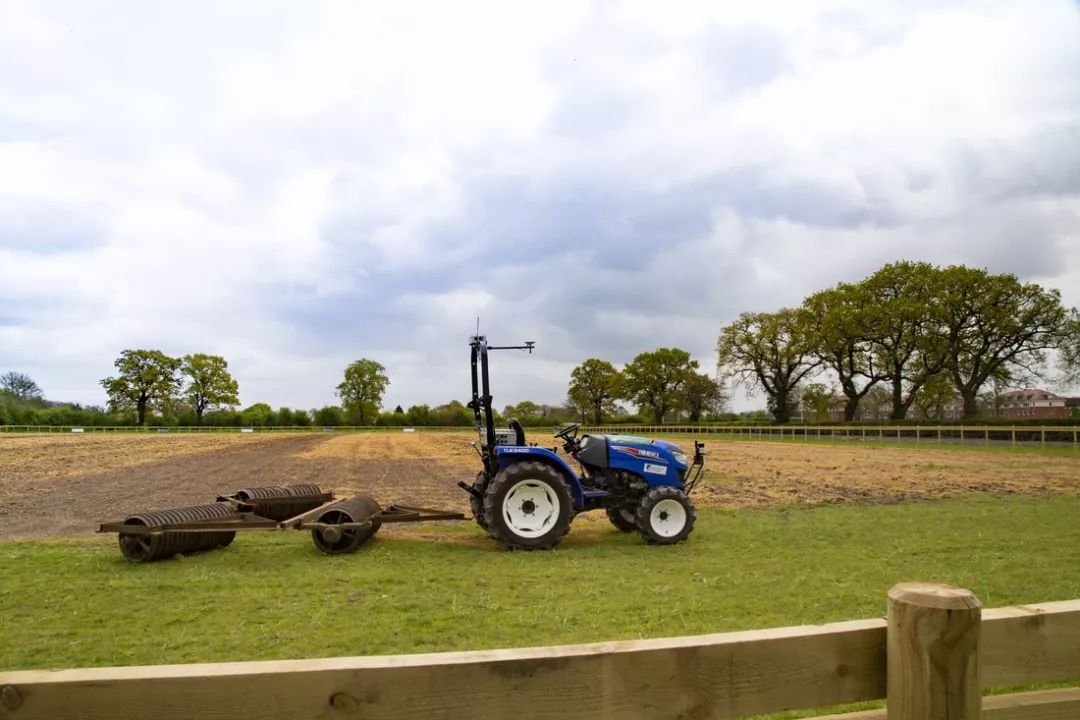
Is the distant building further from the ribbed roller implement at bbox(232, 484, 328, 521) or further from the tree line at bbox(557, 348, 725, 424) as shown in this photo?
the ribbed roller implement at bbox(232, 484, 328, 521)

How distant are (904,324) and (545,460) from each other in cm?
4910

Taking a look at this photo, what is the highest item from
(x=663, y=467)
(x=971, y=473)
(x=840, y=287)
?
(x=840, y=287)

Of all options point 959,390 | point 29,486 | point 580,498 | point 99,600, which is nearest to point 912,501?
point 580,498

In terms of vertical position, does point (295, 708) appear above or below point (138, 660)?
above

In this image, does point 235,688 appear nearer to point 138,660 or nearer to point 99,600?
point 138,660

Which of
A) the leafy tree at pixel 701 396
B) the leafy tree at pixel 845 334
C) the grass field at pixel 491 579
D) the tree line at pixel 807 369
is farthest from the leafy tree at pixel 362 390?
the grass field at pixel 491 579

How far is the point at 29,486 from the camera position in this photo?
18016 mm

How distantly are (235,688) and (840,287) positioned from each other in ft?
202

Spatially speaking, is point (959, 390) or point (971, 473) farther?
point (959, 390)

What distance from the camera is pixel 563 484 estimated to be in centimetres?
928

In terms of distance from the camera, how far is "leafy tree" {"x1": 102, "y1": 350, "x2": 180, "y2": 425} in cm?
9906

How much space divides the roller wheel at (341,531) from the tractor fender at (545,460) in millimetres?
1793

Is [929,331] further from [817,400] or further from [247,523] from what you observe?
[247,523]

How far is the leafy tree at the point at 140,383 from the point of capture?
325 feet
